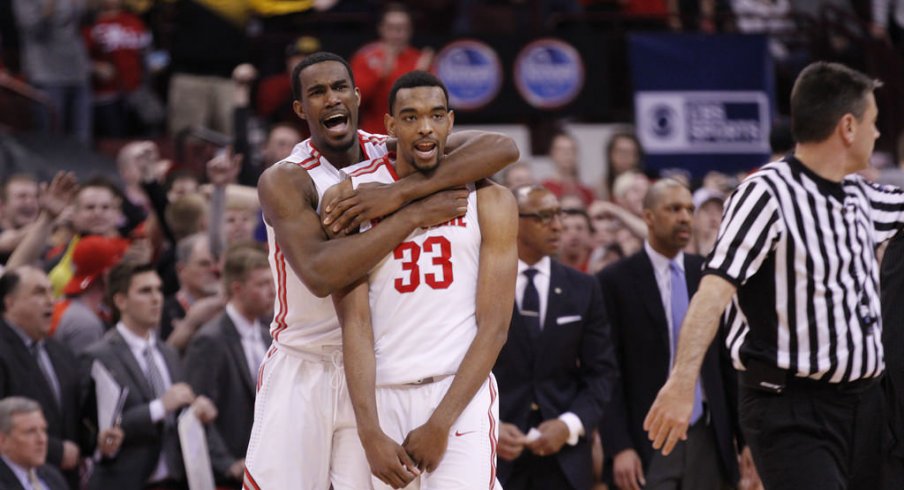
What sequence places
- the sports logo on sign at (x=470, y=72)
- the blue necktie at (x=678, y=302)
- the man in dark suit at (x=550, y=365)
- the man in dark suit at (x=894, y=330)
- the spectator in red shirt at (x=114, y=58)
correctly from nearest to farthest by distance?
1. the man in dark suit at (x=894, y=330)
2. the man in dark suit at (x=550, y=365)
3. the blue necktie at (x=678, y=302)
4. the sports logo on sign at (x=470, y=72)
5. the spectator in red shirt at (x=114, y=58)

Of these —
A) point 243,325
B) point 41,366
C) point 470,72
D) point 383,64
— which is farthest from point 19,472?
point 470,72

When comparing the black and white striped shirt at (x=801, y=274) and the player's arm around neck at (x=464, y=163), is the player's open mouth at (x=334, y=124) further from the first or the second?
the black and white striped shirt at (x=801, y=274)

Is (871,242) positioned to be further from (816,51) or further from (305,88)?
(816,51)

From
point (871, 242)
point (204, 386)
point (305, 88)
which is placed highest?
point (305, 88)

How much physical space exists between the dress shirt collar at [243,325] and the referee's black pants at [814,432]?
13.6ft

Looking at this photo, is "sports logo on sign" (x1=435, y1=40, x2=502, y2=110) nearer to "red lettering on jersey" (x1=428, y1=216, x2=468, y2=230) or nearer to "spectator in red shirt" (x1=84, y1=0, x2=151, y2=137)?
"spectator in red shirt" (x1=84, y1=0, x2=151, y2=137)

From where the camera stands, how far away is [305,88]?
6191 mm

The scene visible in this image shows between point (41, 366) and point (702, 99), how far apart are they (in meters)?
8.55

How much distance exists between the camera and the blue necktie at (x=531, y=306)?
8242 mm

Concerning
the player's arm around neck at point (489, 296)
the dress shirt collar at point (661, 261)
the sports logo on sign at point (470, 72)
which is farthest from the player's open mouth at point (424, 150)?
the sports logo on sign at point (470, 72)

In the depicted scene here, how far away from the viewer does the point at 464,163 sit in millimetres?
5934

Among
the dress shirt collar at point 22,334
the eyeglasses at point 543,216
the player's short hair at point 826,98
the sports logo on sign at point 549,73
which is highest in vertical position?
the sports logo on sign at point 549,73

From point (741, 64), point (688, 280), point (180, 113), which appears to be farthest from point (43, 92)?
point (688, 280)

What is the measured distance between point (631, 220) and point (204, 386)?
12.9 feet
